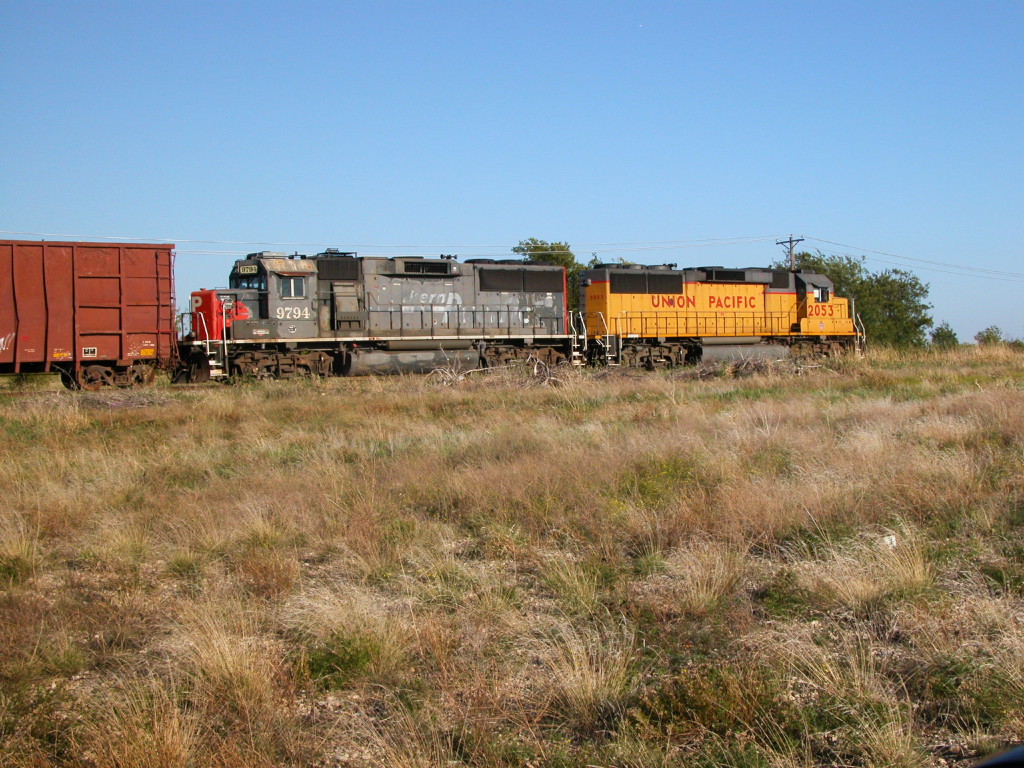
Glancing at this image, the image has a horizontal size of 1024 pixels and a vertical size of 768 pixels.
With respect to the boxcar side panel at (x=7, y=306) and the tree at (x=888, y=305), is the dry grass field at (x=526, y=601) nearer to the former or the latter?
the boxcar side panel at (x=7, y=306)

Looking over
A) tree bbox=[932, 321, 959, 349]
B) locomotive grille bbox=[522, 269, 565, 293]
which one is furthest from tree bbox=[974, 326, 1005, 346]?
locomotive grille bbox=[522, 269, 565, 293]

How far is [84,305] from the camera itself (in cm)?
1894

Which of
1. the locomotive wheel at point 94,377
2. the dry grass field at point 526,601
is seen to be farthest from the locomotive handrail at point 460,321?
the dry grass field at point 526,601

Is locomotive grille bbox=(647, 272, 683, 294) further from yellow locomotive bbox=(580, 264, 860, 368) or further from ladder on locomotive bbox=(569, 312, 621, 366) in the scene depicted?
ladder on locomotive bbox=(569, 312, 621, 366)

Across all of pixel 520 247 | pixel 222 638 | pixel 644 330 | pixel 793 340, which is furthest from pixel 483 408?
pixel 520 247

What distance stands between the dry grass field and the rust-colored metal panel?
9.25 metres

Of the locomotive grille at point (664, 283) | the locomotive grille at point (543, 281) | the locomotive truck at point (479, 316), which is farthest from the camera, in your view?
the locomotive grille at point (664, 283)

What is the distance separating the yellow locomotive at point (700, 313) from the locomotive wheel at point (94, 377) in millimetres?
14499

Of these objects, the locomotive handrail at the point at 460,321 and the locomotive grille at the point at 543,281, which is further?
the locomotive grille at the point at 543,281

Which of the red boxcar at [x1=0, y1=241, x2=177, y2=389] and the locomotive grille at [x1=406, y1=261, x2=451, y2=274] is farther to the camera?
the locomotive grille at [x1=406, y1=261, x2=451, y2=274]

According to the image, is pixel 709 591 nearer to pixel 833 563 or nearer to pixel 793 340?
pixel 833 563

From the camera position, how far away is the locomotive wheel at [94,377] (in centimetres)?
1914

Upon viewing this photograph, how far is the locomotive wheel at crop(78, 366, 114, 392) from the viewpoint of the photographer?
62.8ft

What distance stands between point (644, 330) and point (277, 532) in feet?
74.0
